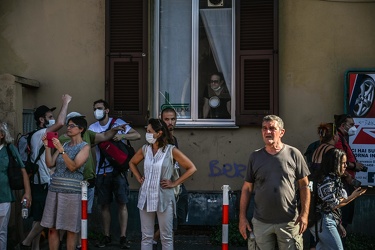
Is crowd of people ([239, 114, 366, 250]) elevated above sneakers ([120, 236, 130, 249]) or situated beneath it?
elevated above

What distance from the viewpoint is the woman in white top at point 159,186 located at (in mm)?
7434

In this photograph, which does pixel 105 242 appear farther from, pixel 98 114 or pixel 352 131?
pixel 352 131

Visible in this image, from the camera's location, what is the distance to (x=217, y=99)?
10211 mm

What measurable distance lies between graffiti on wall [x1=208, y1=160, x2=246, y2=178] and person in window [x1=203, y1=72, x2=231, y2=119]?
732mm

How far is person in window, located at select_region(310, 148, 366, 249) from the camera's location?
684 centimetres

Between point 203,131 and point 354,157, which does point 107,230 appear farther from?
point 354,157

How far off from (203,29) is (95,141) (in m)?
2.51

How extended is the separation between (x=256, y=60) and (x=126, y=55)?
1930mm

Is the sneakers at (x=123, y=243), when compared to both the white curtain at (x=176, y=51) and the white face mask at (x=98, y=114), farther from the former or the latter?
the white curtain at (x=176, y=51)

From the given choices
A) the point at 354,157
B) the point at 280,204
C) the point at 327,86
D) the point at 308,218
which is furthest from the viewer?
the point at 327,86

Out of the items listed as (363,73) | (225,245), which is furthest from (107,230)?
(363,73)

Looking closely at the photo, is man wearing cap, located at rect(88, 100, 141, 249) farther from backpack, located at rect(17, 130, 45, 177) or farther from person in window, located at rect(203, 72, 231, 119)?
person in window, located at rect(203, 72, 231, 119)

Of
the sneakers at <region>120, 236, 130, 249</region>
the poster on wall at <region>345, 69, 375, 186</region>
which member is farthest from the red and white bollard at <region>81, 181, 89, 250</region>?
the poster on wall at <region>345, 69, 375, 186</region>

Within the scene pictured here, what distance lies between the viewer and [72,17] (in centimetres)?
1025
